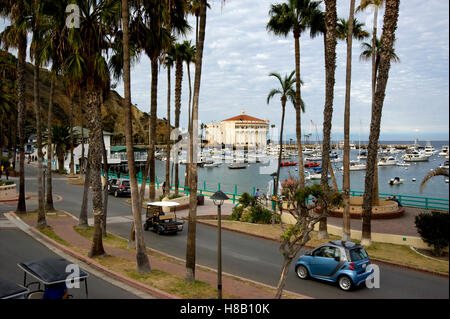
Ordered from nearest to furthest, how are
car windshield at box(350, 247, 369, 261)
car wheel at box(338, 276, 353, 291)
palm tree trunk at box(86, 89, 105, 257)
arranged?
car wheel at box(338, 276, 353, 291) < car windshield at box(350, 247, 369, 261) < palm tree trunk at box(86, 89, 105, 257)

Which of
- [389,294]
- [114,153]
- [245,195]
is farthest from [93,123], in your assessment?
[114,153]

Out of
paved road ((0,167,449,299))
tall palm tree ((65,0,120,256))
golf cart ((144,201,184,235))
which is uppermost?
tall palm tree ((65,0,120,256))

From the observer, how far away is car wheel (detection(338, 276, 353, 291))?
11.6 meters

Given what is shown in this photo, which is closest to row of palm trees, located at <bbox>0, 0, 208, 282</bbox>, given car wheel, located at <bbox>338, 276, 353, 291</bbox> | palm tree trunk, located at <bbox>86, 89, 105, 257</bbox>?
palm tree trunk, located at <bbox>86, 89, 105, 257</bbox>

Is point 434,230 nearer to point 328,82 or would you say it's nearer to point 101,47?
point 328,82

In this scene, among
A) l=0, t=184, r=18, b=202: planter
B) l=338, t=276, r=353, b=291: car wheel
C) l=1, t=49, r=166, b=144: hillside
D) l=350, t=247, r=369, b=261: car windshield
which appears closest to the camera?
l=338, t=276, r=353, b=291: car wheel

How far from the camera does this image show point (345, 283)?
11688 millimetres

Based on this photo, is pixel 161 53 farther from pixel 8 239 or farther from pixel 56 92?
pixel 56 92

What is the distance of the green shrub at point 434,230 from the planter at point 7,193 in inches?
1185

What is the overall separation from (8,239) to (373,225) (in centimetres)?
1962

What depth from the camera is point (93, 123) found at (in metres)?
16.5

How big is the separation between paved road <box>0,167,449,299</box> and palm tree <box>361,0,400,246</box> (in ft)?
9.15

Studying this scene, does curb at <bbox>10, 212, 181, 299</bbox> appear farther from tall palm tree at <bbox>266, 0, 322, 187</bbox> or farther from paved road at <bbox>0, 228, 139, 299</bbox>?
tall palm tree at <bbox>266, 0, 322, 187</bbox>

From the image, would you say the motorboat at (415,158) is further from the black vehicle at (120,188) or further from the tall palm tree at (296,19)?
the tall palm tree at (296,19)
